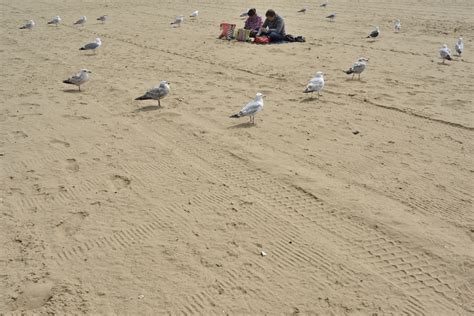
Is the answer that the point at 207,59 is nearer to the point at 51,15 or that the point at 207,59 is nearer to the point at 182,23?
the point at 182,23

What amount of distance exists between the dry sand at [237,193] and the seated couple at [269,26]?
13.2 feet

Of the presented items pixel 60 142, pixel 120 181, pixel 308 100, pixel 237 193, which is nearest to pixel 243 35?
pixel 308 100

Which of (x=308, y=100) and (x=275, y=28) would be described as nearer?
(x=308, y=100)

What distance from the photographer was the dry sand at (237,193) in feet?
13.8

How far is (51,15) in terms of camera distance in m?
24.8

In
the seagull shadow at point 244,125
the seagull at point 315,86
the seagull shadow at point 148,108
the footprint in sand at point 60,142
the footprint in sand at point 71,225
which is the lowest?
the footprint in sand at point 71,225

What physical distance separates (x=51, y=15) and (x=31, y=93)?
17.0 m

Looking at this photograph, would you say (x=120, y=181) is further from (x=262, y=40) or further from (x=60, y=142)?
(x=262, y=40)

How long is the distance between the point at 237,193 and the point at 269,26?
11973 millimetres

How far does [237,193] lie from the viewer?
5832mm

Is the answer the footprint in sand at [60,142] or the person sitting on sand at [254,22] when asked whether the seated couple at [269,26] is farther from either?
the footprint in sand at [60,142]

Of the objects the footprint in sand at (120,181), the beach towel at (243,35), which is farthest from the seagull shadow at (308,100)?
the beach towel at (243,35)

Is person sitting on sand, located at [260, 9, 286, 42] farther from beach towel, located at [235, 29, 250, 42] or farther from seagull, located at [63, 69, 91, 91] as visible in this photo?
seagull, located at [63, 69, 91, 91]

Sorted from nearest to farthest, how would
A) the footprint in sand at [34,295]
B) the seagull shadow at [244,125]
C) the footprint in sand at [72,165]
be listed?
1. the footprint in sand at [34,295]
2. the footprint in sand at [72,165]
3. the seagull shadow at [244,125]
